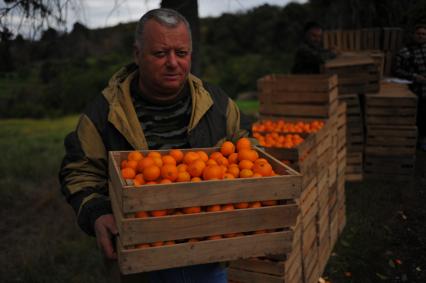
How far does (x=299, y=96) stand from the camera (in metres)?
5.97

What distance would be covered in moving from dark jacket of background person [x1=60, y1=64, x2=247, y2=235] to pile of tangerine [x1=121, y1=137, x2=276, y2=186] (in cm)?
22

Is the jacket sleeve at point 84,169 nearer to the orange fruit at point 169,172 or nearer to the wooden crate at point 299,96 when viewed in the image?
the orange fruit at point 169,172

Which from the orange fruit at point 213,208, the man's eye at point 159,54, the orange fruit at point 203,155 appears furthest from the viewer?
the man's eye at point 159,54

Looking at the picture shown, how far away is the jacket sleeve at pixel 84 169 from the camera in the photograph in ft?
7.62

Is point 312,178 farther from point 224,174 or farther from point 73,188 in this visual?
point 73,188

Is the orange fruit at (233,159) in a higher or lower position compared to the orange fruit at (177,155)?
lower

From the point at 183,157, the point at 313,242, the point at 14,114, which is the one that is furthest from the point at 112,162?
the point at 14,114

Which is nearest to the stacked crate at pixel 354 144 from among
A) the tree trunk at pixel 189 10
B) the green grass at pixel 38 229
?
the tree trunk at pixel 189 10

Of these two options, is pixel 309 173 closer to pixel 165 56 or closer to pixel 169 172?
pixel 165 56

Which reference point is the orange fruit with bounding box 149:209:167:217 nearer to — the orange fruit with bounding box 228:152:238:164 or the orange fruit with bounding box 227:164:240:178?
the orange fruit with bounding box 227:164:240:178

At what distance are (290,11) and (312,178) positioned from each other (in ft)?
72.0

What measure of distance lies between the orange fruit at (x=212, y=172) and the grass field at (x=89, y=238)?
3117 mm

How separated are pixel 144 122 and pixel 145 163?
46cm

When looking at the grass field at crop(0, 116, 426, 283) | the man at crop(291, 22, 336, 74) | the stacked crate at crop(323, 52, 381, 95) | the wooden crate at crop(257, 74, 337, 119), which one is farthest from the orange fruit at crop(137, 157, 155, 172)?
the man at crop(291, 22, 336, 74)
